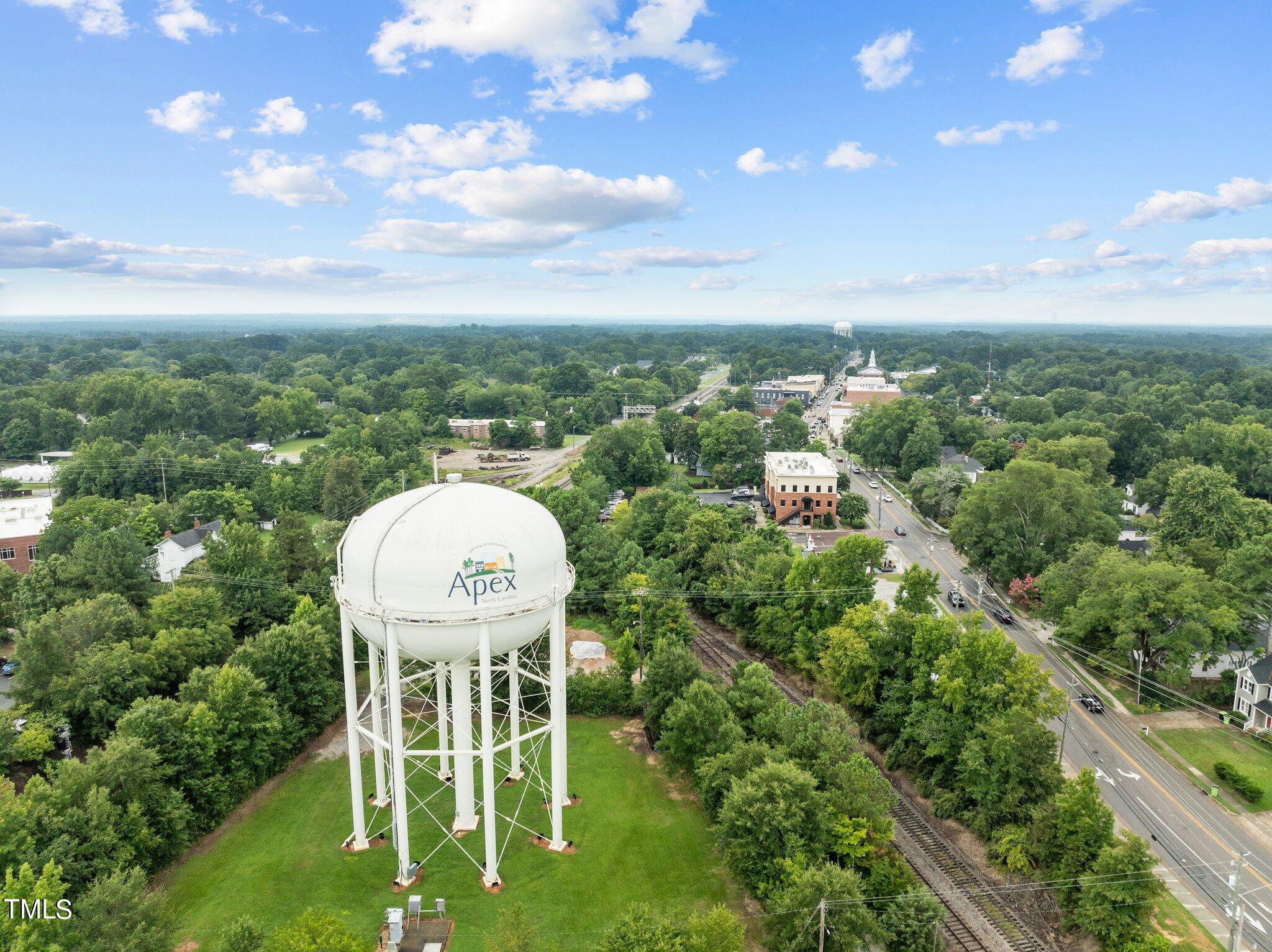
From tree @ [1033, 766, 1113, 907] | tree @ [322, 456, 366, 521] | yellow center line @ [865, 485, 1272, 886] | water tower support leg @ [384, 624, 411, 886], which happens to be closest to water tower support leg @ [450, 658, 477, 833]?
water tower support leg @ [384, 624, 411, 886]

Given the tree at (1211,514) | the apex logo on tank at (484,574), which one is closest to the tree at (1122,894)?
the apex logo on tank at (484,574)

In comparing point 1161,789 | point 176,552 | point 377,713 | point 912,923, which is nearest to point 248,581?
point 176,552

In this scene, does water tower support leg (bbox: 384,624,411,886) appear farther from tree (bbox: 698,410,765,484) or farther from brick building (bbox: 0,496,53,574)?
tree (bbox: 698,410,765,484)

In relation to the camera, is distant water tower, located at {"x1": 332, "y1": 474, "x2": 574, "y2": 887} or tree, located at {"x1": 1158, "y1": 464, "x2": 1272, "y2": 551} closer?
distant water tower, located at {"x1": 332, "y1": 474, "x2": 574, "y2": 887}

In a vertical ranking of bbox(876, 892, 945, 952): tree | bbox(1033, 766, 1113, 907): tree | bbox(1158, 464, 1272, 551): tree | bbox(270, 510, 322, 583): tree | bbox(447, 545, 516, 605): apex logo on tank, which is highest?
bbox(447, 545, 516, 605): apex logo on tank

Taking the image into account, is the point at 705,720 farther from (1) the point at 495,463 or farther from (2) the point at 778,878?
(1) the point at 495,463

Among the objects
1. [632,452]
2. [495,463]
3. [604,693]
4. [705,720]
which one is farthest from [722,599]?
[495,463]
